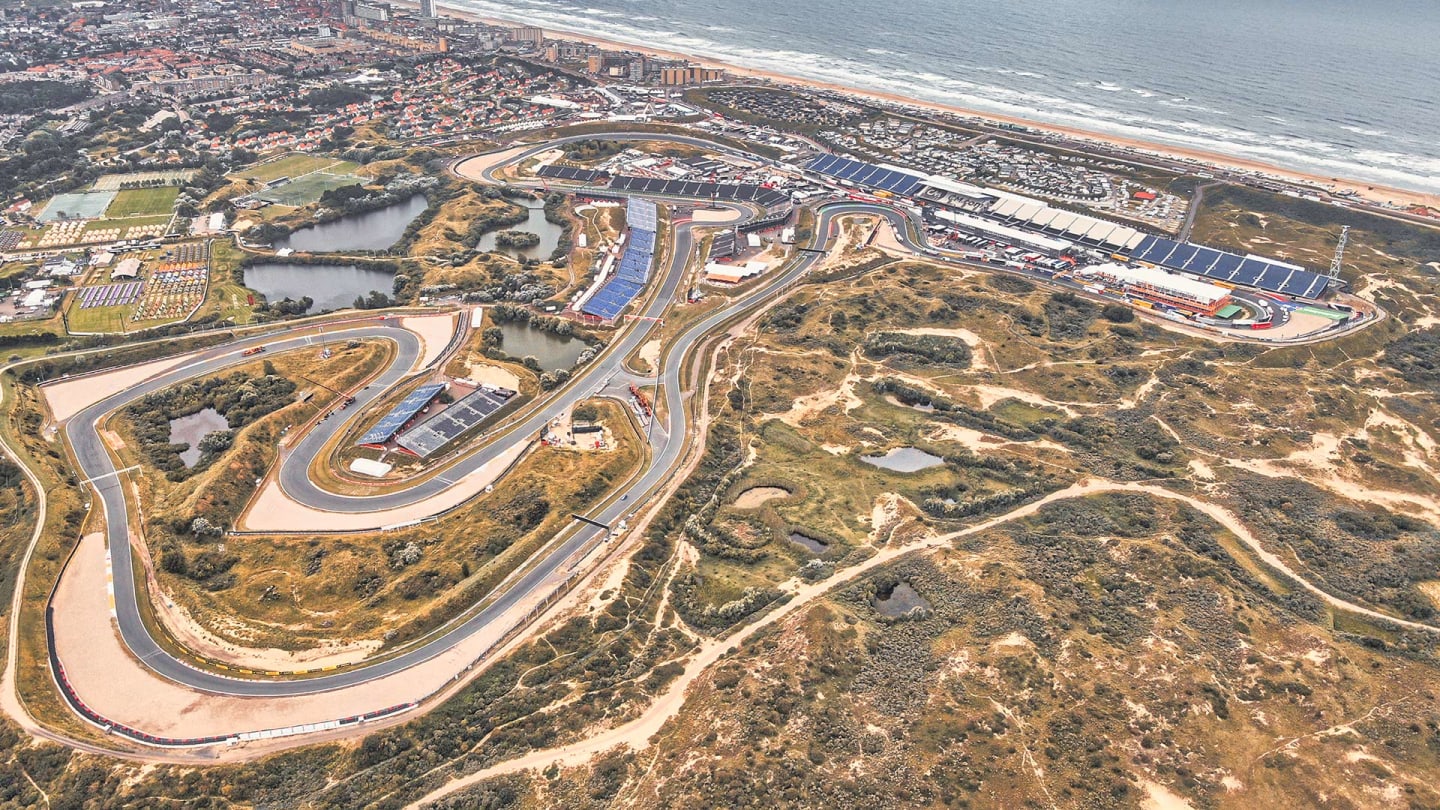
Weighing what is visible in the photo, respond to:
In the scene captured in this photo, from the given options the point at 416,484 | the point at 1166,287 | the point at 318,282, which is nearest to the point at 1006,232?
the point at 1166,287

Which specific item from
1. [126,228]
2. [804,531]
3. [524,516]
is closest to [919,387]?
[804,531]

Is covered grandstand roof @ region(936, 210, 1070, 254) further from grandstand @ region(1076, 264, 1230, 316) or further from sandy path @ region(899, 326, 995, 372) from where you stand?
sandy path @ region(899, 326, 995, 372)

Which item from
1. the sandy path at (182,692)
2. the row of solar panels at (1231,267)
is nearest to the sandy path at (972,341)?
the row of solar panels at (1231,267)

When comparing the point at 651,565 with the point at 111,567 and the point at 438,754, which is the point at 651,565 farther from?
the point at 111,567

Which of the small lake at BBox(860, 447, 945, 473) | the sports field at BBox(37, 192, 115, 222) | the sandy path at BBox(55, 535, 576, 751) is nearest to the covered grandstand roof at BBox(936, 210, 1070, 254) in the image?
the small lake at BBox(860, 447, 945, 473)

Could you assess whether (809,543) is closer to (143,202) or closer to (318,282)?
(318,282)

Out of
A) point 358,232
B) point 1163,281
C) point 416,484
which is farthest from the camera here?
point 358,232
